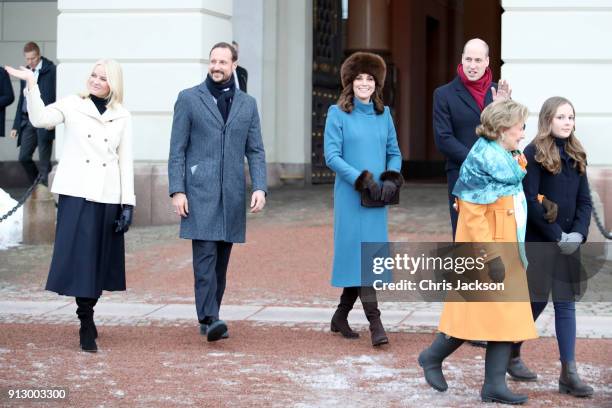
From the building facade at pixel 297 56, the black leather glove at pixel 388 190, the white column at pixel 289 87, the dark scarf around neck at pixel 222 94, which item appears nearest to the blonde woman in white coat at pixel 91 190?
the dark scarf around neck at pixel 222 94

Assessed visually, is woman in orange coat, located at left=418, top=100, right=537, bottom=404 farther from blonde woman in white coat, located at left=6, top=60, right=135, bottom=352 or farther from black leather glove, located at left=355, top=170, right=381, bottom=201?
blonde woman in white coat, located at left=6, top=60, right=135, bottom=352

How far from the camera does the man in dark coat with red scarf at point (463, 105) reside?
24.8 feet

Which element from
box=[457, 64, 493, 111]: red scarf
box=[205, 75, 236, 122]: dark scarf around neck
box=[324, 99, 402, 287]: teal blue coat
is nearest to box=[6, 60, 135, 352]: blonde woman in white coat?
box=[205, 75, 236, 122]: dark scarf around neck

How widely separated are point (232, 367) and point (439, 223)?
6574 millimetres

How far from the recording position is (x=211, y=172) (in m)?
7.67

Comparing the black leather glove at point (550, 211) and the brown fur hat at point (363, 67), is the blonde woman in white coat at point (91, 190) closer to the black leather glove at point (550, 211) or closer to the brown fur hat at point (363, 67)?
the brown fur hat at point (363, 67)

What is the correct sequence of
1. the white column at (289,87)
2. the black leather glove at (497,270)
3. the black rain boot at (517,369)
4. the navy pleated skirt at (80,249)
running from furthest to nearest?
the white column at (289,87), the navy pleated skirt at (80,249), the black rain boot at (517,369), the black leather glove at (497,270)

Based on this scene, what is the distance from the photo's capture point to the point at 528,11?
500 inches

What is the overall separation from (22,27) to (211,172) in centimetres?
1150

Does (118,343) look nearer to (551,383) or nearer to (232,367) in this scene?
(232,367)

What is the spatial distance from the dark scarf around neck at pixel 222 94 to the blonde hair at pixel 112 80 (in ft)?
1.87

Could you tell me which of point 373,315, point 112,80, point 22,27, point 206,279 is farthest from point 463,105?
point 22,27

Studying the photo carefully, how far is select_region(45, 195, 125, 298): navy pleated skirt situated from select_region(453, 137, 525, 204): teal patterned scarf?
8.19ft

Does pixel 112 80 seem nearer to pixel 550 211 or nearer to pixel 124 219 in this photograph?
pixel 124 219
